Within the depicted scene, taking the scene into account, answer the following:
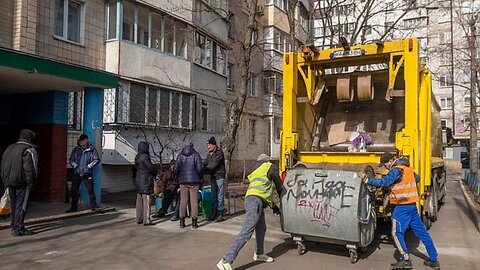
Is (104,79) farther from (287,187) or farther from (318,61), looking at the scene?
(287,187)

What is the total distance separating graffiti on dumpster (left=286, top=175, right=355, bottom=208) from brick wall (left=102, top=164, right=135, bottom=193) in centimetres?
973

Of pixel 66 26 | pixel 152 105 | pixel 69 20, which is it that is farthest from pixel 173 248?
pixel 69 20

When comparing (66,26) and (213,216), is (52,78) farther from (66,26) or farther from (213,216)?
(66,26)

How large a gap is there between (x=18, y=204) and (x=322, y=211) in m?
5.23

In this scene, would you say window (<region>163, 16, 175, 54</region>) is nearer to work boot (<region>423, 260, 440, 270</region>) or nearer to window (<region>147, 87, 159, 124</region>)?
window (<region>147, 87, 159, 124</region>)

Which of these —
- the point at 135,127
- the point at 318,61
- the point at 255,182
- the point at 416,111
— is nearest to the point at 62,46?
the point at 135,127

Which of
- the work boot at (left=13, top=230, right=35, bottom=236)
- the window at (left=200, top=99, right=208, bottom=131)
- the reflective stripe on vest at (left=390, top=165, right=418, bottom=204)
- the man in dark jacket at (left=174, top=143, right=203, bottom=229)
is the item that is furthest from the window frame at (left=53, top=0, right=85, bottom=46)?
the reflective stripe on vest at (left=390, top=165, right=418, bottom=204)

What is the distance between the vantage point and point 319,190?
656cm

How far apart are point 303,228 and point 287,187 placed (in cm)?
66

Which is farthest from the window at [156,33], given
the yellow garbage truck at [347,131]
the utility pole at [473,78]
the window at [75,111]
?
the utility pole at [473,78]

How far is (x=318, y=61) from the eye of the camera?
8.73 m

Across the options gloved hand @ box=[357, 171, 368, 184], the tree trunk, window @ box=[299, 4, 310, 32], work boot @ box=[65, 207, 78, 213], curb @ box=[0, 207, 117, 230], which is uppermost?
window @ box=[299, 4, 310, 32]

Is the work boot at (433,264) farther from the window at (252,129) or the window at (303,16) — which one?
the window at (303,16)

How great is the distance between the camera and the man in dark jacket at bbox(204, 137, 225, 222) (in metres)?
9.78
